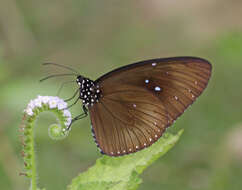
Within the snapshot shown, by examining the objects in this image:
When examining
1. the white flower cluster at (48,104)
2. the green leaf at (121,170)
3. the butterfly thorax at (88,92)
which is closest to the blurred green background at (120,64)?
the butterfly thorax at (88,92)

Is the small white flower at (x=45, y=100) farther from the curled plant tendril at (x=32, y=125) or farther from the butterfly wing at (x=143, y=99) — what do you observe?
the butterfly wing at (x=143, y=99)

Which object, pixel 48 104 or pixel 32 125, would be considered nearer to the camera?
pixel 32 125

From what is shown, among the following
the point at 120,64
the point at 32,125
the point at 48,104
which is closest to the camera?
the point at 32,125

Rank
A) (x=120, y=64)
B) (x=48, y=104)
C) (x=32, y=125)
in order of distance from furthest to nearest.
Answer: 1. (x=120, y=64)
2. (x=48, y=104)
3. (x=32, y=125)

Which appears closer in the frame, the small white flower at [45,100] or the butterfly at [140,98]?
the small white flower at [45,100]

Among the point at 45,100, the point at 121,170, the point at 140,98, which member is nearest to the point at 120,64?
the point at 140,98

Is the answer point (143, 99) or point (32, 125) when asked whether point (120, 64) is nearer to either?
point (143, 99)

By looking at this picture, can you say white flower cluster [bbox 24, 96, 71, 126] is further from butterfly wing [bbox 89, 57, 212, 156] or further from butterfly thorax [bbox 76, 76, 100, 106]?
butterfly thorax [bbox 76, 76, 100, 106]

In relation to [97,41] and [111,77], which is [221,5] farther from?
[111,77]
